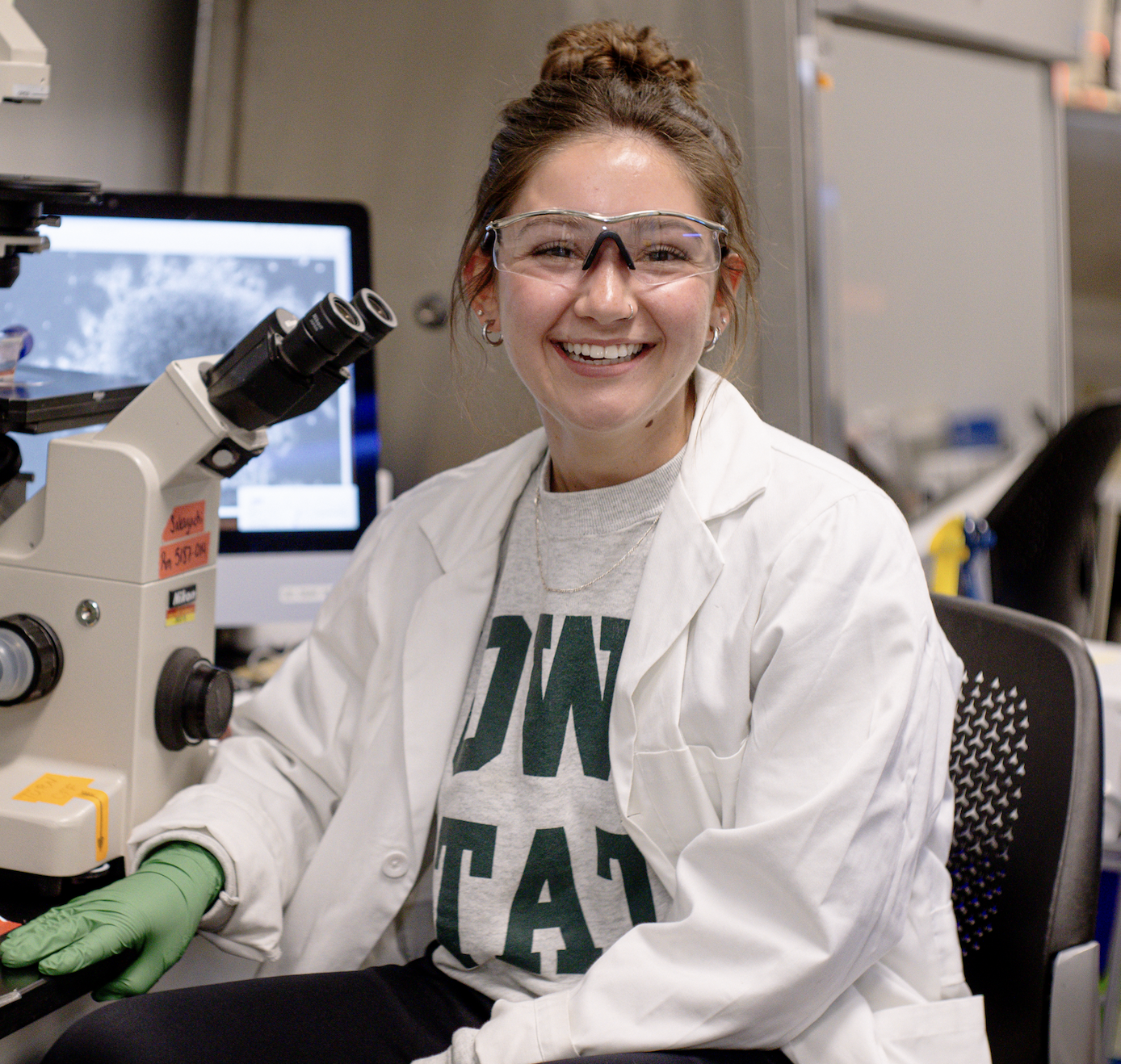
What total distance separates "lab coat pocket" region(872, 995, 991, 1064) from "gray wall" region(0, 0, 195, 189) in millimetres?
1825

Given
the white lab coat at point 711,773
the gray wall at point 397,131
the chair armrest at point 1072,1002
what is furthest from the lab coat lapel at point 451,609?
the chair armrest at point 1072,1002

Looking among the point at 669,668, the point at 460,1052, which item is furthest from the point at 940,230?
the point at 460,1052

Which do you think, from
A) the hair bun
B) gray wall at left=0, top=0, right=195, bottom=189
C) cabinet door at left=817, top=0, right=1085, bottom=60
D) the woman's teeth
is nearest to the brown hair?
the hair bun

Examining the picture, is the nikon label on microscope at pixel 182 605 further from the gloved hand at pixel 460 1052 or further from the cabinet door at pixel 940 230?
the cabinet door at pixel 940 230

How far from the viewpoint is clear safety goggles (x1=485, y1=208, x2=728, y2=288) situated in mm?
1109

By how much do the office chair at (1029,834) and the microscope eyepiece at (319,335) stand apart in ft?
2.48

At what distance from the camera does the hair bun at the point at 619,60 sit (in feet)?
3.96

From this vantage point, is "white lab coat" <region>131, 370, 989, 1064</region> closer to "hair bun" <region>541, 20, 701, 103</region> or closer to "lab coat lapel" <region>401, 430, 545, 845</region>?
"lab coat lapel" <region>401, 430, 545, 845</region>

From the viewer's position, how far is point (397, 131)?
6.78 ft

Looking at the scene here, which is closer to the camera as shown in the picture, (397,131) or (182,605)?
(182,605)

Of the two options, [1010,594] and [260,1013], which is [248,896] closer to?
[260,1013]

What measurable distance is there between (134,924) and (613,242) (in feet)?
2.52

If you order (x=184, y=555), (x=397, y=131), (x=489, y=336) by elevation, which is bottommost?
(x=184, y=555)

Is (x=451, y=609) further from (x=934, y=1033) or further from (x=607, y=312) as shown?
(x=934, y=1033)
